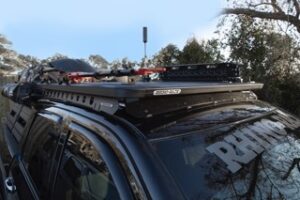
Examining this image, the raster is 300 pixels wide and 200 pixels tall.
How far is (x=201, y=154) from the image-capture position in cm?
225

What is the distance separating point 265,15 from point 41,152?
13498mm

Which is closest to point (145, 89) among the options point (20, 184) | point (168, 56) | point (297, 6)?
point (20, 184)

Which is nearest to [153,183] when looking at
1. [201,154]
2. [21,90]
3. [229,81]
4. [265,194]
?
[201,154]

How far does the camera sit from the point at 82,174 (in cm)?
250

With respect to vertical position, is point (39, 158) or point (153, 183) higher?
point (153, 183)

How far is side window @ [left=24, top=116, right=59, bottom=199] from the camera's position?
2.97m

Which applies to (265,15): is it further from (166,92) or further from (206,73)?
(166,92)

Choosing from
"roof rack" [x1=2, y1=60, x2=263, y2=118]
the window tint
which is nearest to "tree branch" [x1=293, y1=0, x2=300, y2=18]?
"roof rack" [x1=2, y1=60, x2=263, y2=118]

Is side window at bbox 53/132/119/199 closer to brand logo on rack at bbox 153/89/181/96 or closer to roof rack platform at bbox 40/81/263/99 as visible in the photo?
roof rack platform at bbox 40/81/263/99

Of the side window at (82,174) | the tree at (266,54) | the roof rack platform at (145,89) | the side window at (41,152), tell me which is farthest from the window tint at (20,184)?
the tree at (266,54)

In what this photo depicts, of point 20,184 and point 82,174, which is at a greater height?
point 82,174

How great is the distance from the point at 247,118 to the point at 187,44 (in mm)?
12178

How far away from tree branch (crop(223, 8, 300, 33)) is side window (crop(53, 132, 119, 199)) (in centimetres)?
1385

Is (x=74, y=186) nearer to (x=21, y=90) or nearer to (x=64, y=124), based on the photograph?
(x=64, y=124)
